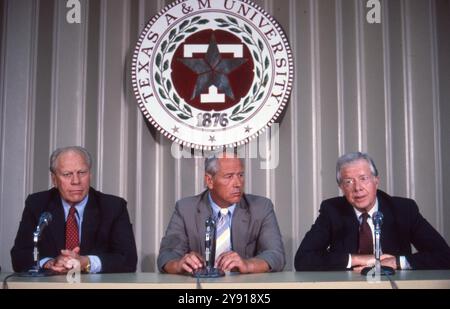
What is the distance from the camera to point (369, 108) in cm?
368

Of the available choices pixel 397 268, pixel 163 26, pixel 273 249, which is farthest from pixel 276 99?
pixel 397 268

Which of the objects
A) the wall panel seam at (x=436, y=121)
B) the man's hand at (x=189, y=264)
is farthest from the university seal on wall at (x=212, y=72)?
the man's hand at (x=189, y=264)

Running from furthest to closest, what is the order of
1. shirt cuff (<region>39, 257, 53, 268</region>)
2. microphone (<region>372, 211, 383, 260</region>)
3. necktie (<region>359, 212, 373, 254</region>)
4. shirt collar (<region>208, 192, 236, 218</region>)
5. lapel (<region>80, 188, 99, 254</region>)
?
shirt collar (<region>208, 192, 236, 218</region>) < lapel (<region>80, 188, 99, 254</region>) < necktie (<region>359, 212, 373, 254</region>) < shirt cuff (<region>39, 257, 53, 268</region>) < microphone (<region>372, 211, 383, 260</region>)

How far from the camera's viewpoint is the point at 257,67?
3678 mm

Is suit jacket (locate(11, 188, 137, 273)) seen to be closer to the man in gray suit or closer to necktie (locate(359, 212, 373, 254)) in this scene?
the man in gray suit

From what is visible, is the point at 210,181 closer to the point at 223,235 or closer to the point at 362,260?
the point at 223,235

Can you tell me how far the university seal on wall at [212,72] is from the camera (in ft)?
11.9

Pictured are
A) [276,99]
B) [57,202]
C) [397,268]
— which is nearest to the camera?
[397,268]

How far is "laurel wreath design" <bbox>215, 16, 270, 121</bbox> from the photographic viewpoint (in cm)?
364

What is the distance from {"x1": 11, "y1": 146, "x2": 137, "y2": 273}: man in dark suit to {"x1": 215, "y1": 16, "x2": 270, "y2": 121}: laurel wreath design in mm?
1006

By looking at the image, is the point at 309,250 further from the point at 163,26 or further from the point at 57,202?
the point at 163,26

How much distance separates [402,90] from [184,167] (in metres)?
1.46

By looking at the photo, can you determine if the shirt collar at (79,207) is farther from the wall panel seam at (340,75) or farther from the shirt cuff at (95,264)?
the wall panel seam at (340,75)

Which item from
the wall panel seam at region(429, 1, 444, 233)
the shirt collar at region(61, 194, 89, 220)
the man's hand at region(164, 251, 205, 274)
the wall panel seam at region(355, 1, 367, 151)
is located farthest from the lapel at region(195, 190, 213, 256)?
the wall panel seam at region(429, 1, 444, 233)
